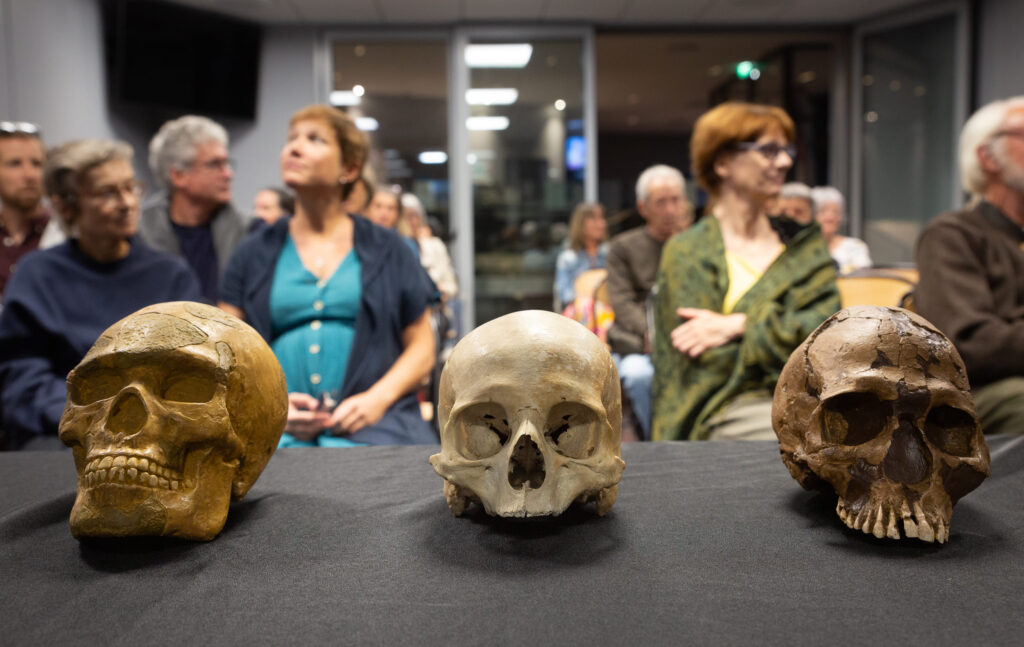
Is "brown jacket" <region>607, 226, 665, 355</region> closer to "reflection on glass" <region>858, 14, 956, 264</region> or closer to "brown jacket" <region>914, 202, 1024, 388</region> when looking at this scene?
"brown jacket" <region>914, 202, 1024, 388</region>

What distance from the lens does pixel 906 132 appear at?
731cm

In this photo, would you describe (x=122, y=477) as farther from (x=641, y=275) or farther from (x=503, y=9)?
(x=503, y=9)

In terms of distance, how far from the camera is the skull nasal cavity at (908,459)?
3.95ft

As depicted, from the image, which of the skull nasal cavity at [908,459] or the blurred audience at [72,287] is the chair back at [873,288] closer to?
the skull nasal cavity at [908,459]

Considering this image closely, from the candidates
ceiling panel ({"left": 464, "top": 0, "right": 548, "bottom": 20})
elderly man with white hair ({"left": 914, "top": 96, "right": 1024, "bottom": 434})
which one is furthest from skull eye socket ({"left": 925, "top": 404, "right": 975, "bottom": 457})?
ceiling panel ({"left": 464, "top": 0, "right": 548, "bottom": 20})

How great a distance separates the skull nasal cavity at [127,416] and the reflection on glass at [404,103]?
6.44 m

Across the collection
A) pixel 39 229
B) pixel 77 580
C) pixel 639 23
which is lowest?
pixel 77 580

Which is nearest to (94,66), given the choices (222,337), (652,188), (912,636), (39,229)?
(39,229)

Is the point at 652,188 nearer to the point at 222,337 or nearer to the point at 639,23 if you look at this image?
the point at 222,337

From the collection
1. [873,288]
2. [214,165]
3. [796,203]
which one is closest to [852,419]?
[873,288]

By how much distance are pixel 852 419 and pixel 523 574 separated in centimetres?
59

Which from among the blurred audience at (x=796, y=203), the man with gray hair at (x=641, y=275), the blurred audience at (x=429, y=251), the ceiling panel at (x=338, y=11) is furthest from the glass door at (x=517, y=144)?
the man with gray hair at (x=641, y=275)

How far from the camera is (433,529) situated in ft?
4.17

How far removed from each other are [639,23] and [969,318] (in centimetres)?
627
